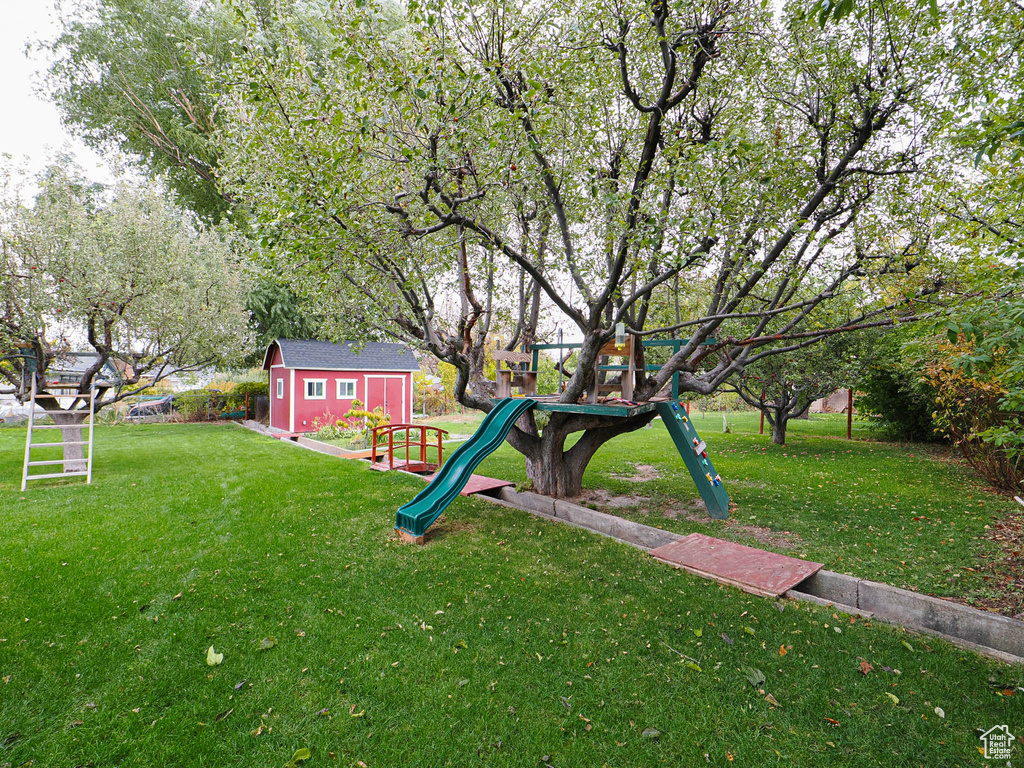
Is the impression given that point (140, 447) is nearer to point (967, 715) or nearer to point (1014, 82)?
point (967, 715)

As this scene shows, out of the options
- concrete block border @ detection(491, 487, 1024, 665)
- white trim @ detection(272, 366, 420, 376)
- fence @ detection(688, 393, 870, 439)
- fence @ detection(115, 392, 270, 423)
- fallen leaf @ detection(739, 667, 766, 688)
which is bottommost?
fallen leaf @ detection(739, 667, 766, 688)

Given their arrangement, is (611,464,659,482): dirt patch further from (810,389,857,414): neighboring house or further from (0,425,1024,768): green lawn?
(810,389,857,414): neighboring house

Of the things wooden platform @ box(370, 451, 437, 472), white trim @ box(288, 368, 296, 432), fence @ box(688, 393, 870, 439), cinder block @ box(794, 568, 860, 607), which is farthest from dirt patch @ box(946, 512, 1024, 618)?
white trim @ box(288, 368, 296, 432)

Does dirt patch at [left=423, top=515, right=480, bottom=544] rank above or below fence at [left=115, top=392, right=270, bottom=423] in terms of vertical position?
below

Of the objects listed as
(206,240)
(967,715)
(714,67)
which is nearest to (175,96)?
(206,240)

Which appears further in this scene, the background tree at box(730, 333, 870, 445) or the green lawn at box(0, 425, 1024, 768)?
the background tree at box(730, 333, 870, 445)

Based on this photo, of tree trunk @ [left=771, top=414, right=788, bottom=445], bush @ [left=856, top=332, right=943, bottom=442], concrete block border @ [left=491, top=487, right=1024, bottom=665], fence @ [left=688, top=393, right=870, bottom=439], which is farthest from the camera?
fence @ [left=688, top=393, right=870, bottom=439]

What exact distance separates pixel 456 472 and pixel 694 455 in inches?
123

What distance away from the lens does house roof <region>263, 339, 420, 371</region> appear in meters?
17.0

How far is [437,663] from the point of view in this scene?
3137mm

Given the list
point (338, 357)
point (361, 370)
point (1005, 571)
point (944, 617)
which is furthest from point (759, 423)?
point (944, 617)

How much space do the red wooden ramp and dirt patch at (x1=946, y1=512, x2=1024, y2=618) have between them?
1211 mm

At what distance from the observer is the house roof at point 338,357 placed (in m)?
17.0

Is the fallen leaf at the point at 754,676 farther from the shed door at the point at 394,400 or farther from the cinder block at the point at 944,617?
the shed door at the point at 394,400
